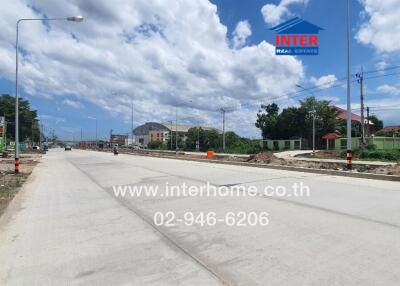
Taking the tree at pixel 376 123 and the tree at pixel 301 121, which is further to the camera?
the tree at pixel 376 123

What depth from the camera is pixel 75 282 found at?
5383mm

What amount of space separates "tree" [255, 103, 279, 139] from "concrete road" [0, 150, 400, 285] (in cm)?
7522

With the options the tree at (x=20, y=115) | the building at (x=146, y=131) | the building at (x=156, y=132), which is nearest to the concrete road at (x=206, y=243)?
the tree at (x=20, y=115)

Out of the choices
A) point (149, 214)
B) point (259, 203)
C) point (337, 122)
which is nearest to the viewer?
point (149, 214)

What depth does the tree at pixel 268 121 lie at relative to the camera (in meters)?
86.9

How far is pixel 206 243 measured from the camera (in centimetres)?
710

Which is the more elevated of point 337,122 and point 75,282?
point 337,122

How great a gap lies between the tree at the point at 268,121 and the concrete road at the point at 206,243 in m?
75.2

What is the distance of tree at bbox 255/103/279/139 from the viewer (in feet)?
285

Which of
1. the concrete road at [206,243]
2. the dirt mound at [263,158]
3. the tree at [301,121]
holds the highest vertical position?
the tree at [301,121]

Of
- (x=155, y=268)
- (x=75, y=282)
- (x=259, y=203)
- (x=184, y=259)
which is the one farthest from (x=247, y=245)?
(x=259, y=203)

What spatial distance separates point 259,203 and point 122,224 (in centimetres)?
377

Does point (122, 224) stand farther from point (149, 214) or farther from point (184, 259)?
point (184, 259)

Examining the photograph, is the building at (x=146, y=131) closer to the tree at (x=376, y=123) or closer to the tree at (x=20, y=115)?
the tree at (x=20, y=115)
